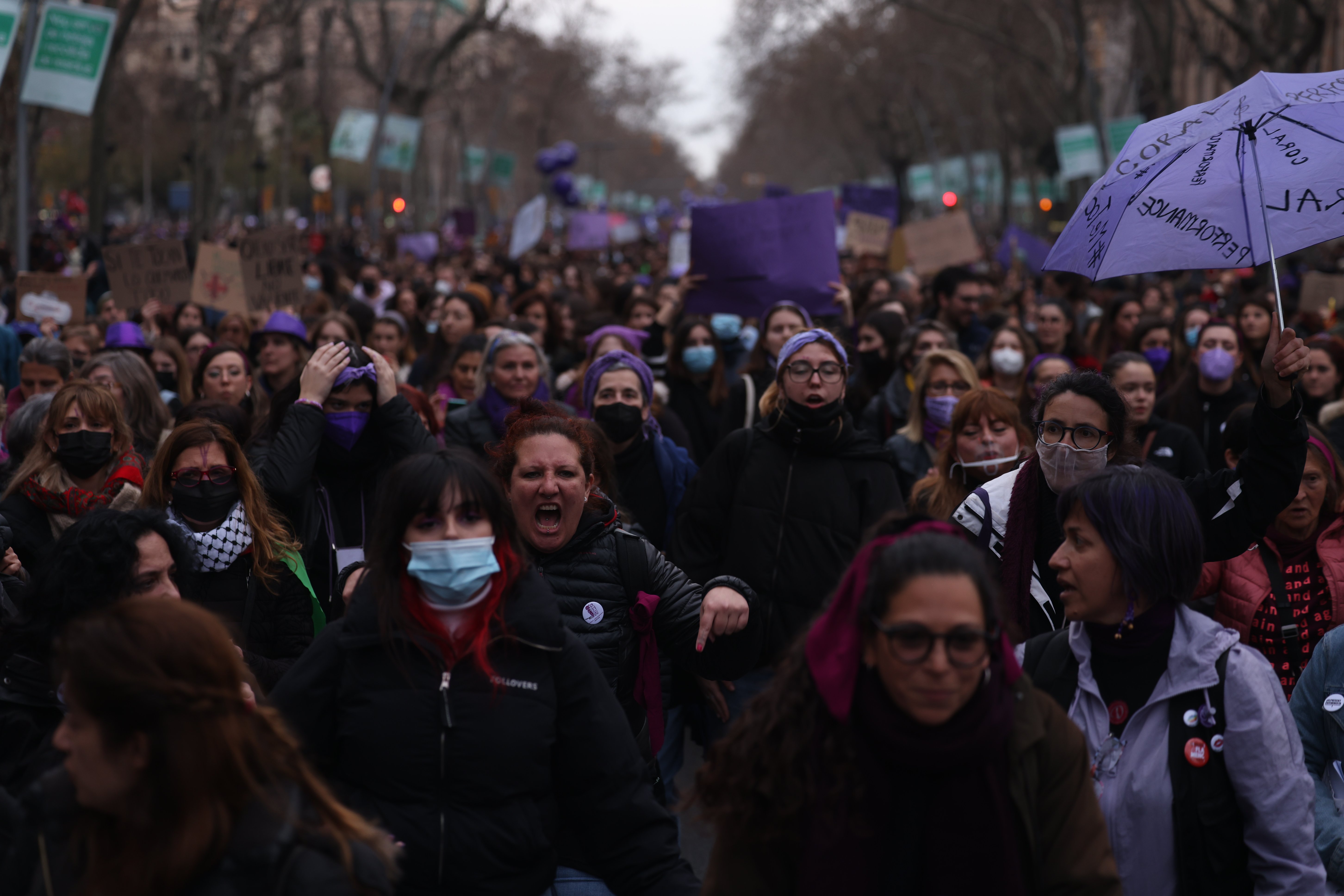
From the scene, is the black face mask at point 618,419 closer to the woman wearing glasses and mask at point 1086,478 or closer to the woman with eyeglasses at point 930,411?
the woman with eyeglasses at point 930,411

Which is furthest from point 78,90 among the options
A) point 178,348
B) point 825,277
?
point 825,277

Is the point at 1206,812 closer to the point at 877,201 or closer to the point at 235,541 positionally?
the point at 235,541

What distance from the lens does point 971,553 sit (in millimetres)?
2320

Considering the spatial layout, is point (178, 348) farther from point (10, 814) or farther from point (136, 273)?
point (10, 814)

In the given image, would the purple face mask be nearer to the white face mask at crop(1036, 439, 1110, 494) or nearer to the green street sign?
the white face mask at crop(1036, 439, 1110, 494)

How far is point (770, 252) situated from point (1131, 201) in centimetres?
494

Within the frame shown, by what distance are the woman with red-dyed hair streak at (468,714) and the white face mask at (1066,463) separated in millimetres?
1554

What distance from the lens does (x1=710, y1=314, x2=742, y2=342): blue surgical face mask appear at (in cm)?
895

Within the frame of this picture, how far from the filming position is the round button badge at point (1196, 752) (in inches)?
108

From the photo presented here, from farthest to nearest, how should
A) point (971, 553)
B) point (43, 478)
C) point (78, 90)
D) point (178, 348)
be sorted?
point (78, 90)
point (178, 348)
point (43, 478)
point (971, 553)

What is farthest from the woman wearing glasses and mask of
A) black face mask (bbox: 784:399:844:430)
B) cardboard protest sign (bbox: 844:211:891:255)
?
cardboard protest sign (bbox: 844:211:891:255)

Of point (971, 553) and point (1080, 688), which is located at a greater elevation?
point (971, 553)

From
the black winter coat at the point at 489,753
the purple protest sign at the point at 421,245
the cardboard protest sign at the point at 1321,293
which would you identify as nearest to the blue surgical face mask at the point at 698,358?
the black winter coat at the point at 489,753

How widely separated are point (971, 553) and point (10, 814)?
1.79 meters
